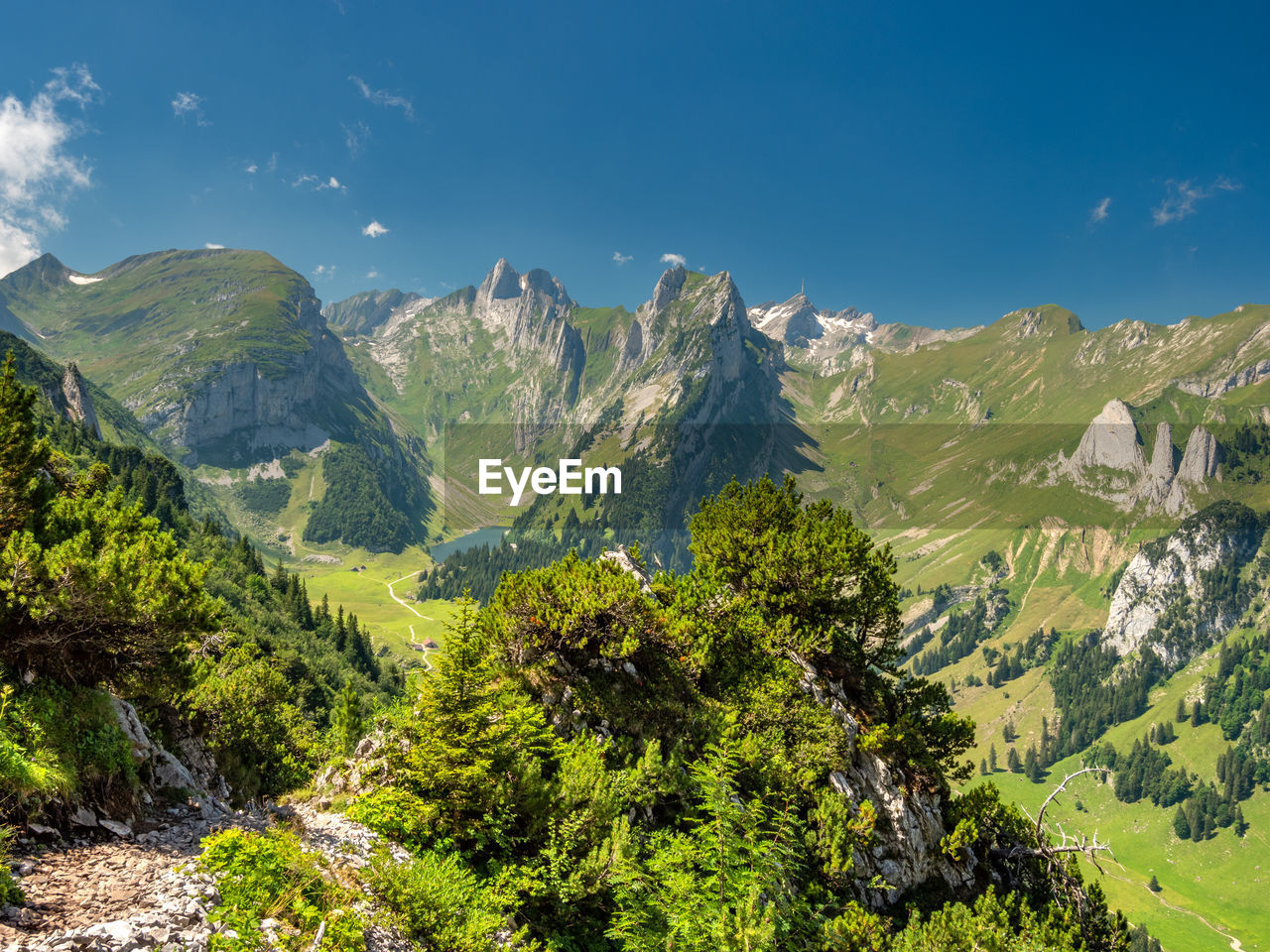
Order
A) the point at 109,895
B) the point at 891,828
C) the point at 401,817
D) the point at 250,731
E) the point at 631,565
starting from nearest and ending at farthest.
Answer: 1. the point at 109,895
2. the point at 401,817
3. the point at 891,828
4. the point at 250,731
5. the point at 631,565

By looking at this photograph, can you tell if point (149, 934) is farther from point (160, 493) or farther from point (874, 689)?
point (160, 493)

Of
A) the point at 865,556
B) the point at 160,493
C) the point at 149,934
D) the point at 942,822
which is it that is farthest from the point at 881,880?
the point at 160,493

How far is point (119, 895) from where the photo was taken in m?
11.6

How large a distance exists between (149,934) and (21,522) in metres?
15.7

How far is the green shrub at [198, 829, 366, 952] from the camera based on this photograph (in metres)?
11.0

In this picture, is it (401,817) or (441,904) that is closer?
(441,904)

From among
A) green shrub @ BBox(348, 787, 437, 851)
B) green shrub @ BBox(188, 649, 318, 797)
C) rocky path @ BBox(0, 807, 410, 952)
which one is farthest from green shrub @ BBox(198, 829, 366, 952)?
green shrub @ BBox(188, 649, 318, 797)

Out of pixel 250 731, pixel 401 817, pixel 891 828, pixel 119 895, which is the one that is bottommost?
pixel 891 828

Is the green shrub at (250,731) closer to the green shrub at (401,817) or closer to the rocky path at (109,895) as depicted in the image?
the green shrub at (401,817)

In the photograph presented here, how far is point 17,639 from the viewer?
15.6 m

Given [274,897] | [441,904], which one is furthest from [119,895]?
[441,904]

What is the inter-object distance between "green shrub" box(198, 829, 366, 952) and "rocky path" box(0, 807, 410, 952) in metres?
0.44

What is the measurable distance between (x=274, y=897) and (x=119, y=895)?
108 inches

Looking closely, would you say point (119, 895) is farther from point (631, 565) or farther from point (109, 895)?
point (631, 565)
